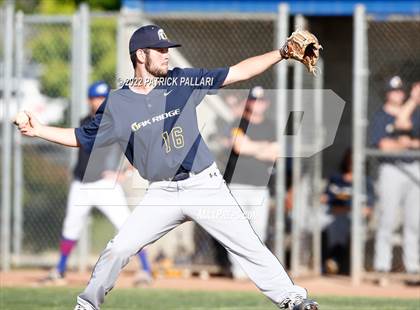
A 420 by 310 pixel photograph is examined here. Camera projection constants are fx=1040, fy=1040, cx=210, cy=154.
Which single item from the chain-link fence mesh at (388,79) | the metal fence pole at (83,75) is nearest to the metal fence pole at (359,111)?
the chain-link fence mesh at (388,79)

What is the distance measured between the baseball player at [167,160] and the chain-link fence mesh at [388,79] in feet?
17.1

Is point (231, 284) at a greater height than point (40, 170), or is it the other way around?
point (40, 170)

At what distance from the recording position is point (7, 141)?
13.1 metres

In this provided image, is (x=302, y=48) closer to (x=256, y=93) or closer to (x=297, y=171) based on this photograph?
(x=256, y=93)

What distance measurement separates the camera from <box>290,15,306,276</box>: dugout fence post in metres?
12.7

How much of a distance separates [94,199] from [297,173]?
8.69ft

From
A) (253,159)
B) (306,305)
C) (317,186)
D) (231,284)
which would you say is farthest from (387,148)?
(306,305)

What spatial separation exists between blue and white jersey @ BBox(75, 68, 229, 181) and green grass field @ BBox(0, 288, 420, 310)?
2.37 m

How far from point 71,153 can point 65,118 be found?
80 centimetres

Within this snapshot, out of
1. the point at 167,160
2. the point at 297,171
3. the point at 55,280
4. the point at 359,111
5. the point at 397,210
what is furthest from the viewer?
the point at 297,171

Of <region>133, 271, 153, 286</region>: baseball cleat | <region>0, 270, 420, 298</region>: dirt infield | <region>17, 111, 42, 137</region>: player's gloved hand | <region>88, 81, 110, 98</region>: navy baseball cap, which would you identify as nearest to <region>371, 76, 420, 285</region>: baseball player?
<region>0, 270, 420, 298</region>: dirt infield

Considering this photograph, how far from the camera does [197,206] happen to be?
7.25 metres

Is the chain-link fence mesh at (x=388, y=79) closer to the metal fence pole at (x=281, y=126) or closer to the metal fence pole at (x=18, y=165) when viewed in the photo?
the metal fence pole at (x=281, y=126)

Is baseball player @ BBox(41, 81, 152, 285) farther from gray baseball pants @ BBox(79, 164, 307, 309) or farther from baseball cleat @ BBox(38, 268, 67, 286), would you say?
gray baseball pants @ BBox(79, 164, 307, 309)
